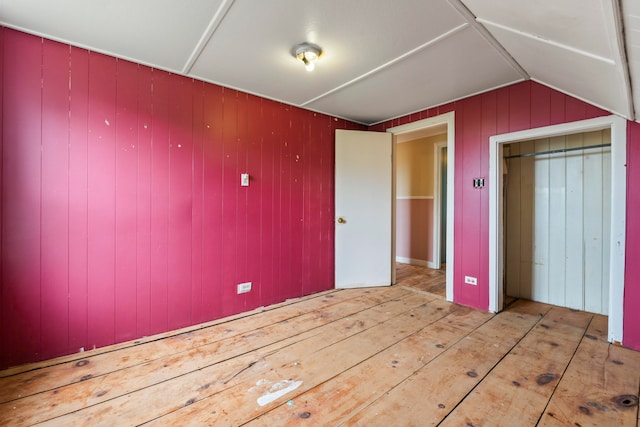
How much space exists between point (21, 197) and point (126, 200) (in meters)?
0.56

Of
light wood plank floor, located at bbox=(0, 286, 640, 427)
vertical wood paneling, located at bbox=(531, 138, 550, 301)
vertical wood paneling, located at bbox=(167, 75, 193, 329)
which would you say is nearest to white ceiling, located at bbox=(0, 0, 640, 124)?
vertical wood paneling, located at bbox=(167, 75, 193, 329)

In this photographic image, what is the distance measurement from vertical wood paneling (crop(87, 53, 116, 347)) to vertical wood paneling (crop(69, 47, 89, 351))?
0.03 m

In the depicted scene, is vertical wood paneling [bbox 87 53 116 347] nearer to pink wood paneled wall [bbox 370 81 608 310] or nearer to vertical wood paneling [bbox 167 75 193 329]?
vertical wood paneling [bbox 167 75 193 329]

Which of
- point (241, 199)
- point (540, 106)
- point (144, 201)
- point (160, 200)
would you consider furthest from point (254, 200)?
point (540, 106)

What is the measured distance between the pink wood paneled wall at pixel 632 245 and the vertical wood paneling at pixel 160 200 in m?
3.51

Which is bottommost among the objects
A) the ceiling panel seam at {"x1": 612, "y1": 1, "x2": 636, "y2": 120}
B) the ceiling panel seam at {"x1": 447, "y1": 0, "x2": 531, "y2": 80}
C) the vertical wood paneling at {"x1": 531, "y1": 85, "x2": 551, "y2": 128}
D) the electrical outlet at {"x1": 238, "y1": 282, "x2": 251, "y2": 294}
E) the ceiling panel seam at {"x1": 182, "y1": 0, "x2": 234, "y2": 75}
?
the electrical outlet at {"x1": 238, "y1": 282, "x2": 251, "y2": 294}

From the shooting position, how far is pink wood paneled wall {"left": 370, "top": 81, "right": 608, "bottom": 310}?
247cm

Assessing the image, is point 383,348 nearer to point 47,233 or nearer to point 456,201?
point 456,201

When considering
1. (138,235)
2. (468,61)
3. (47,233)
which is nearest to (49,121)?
(47,233)

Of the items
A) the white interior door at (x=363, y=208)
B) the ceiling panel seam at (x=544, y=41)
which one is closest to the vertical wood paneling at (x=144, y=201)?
the white interior door at (x=363, y=208)

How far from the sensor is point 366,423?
1358mm

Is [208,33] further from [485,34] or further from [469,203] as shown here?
[469,203]

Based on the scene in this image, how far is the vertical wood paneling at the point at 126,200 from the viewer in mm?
2119

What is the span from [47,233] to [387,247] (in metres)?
3.24
